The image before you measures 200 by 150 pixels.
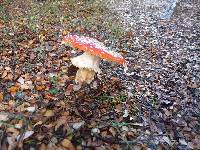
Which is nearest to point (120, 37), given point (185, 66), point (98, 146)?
point (185, 66)

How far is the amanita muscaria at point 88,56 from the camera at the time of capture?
3.75 meters

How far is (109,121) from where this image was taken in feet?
13.1

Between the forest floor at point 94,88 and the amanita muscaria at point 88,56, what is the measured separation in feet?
0.91

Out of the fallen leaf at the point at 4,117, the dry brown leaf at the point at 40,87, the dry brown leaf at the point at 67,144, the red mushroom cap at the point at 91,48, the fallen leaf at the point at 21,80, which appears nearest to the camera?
the dry brown leaf at the point at 67,144

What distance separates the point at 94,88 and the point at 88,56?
0.67 m

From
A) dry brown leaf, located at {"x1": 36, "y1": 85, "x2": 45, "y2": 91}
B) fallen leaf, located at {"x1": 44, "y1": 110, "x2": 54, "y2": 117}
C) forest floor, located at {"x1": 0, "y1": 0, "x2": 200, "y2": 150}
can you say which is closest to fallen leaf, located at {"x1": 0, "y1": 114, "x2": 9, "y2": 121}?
forest floor, located at {"x1": 0, "y1": 0, "x2": 200, "y2": 150}

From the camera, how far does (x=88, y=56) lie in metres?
4.18

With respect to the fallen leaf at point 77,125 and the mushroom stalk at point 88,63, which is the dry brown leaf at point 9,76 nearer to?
the mushroom stalk at point 88,63

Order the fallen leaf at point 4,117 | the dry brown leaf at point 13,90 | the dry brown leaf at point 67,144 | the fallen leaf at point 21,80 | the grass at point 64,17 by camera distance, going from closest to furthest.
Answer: the dry brown leaf at point 67,144 < the fallen leaf at point 4,117 < the dry brown leaf at point 13,90 < the fallen leaf at point 21,80 < the grass at point 64,17

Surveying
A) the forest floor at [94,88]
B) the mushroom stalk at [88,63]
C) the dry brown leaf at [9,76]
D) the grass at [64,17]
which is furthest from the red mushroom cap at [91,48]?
the grass at [64,17]

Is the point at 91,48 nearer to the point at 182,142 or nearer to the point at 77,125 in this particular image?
the point at 77,125

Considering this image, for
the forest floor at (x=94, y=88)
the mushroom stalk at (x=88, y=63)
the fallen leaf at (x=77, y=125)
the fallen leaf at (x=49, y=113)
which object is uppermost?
the mushroom stalk at (x=88, y=63)

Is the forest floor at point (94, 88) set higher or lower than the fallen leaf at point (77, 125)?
lower

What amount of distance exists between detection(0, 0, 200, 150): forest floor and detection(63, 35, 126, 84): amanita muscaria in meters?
0.28
